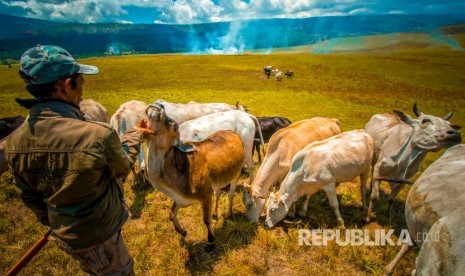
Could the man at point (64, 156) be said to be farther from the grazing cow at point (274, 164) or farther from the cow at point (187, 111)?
the cow at point (187, 111)

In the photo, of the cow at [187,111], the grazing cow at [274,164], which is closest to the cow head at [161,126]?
the grazing cow at [274,164]

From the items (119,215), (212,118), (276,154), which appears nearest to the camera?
(119,215)

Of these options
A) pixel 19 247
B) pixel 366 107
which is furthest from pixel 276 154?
pixel 366 107

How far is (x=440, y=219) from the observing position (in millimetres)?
2555

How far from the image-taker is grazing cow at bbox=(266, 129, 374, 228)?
578 cm

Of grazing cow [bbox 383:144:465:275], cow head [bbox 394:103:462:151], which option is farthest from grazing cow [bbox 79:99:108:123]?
cow head [bbox 394:103:462:151]

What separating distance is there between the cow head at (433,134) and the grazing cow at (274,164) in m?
2.50

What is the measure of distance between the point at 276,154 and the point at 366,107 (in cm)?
1880

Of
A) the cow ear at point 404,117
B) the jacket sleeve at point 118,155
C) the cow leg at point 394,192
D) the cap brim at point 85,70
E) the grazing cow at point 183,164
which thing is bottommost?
the cow leg at point 394,192

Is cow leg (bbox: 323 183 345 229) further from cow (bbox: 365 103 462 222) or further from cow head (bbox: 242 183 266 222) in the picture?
cow head (bbox: 242 183 266 222)

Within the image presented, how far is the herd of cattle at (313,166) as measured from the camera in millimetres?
2744

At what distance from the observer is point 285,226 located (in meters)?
6.13

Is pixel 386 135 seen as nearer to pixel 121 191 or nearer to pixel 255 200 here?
pixel 255 200

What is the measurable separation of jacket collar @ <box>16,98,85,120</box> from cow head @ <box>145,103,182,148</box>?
55.9 inches
